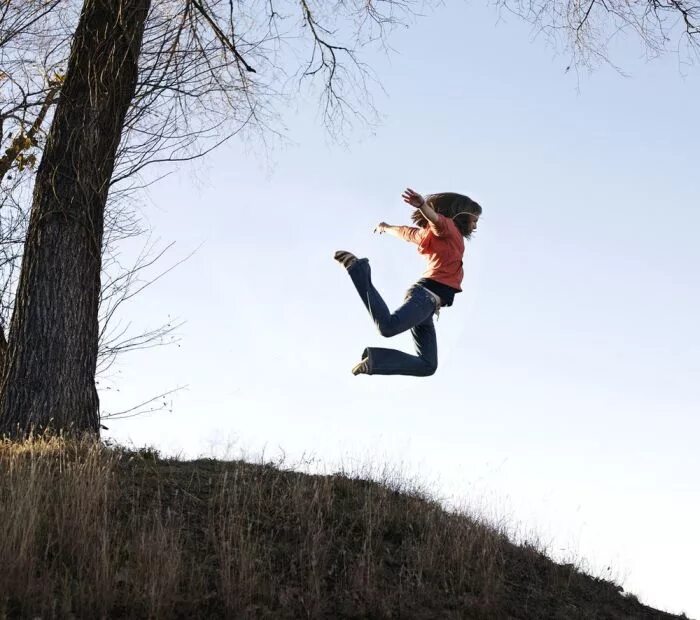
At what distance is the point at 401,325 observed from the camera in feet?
23.0

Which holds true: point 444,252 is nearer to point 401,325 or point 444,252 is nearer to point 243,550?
point 401,325

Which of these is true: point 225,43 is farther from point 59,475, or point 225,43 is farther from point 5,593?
point 5,593

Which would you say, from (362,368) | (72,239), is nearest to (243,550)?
(362,368)

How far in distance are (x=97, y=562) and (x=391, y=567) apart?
7.00 feet

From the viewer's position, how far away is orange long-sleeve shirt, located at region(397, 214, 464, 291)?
7234 millimetres

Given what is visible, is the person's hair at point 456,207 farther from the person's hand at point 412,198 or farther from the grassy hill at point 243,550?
the grassy hill at point 243,550

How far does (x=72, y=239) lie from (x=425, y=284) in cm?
345

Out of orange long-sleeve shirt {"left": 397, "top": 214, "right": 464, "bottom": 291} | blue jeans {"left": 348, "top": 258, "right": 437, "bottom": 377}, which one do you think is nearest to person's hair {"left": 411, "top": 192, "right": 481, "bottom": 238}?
orange long-sleeve shirt {"left": 397, "top": 214, "right": 464, "bottom": 291}

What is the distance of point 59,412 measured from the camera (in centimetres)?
788

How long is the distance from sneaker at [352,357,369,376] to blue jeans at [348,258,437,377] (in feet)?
0.11

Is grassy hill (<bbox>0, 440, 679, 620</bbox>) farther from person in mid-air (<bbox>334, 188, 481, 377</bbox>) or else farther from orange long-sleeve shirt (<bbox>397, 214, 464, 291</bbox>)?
orange long-sleeve shirt (<bbox>397, 214, 464, 291</bbox>)

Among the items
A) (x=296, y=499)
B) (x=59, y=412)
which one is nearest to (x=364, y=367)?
(x=296, y=499)

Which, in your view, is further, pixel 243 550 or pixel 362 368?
pixel 362 368

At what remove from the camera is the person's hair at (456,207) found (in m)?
7.61
